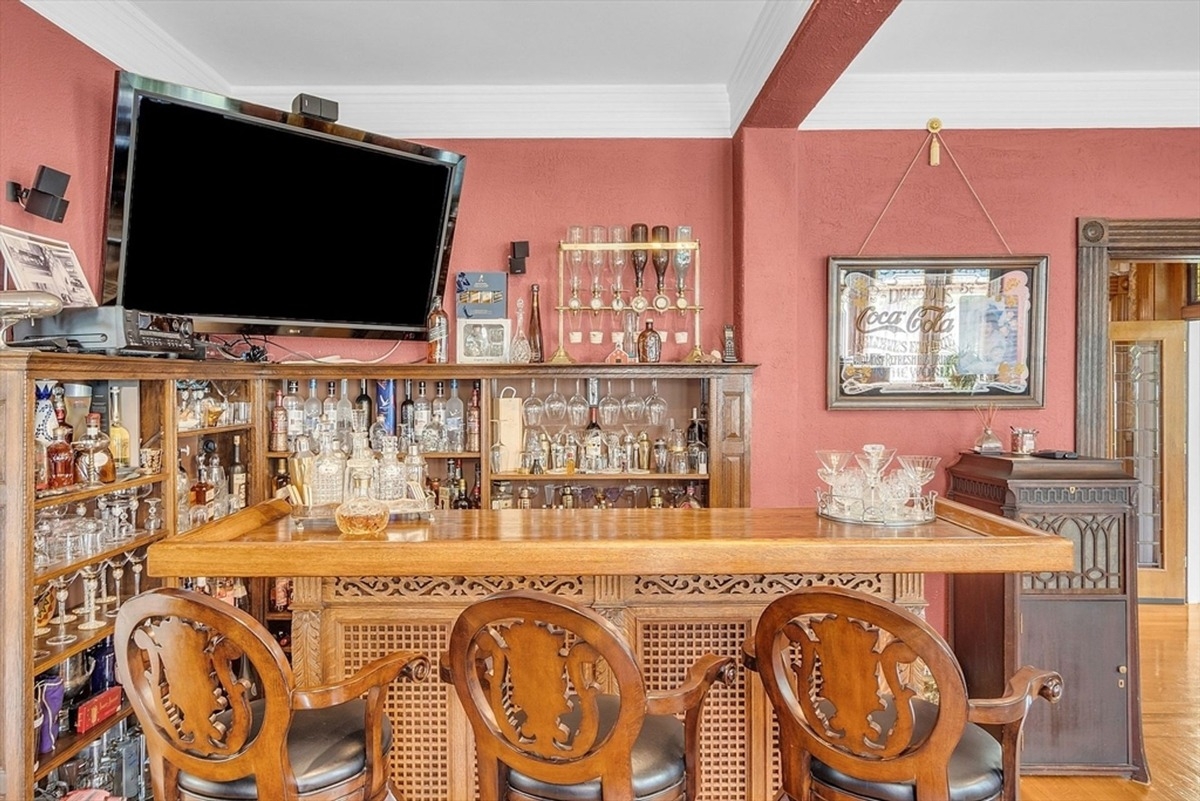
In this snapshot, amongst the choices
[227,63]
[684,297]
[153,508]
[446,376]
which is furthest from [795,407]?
[227,63]

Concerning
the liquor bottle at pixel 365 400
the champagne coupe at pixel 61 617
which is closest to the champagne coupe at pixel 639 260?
the liquor bottle at pixel 365 400

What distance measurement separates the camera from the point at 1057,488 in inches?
116

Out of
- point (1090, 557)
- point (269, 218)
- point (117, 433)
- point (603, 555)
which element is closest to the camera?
point (603, 555)

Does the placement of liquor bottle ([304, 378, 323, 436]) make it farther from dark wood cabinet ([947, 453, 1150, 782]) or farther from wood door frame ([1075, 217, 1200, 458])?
wood door frame ([1075, 217, 1200, 458])

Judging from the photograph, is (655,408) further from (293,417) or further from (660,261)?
(293,417)

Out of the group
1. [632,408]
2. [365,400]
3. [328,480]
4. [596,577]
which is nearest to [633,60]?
[632,408]

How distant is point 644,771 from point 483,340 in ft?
8.31

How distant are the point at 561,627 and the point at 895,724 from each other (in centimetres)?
68

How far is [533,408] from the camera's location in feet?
11.9

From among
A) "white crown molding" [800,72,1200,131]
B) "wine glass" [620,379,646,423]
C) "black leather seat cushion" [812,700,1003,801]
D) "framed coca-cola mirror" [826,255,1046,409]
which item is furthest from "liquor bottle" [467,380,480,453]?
"black leather seat cushion" [812,700,1003,801]

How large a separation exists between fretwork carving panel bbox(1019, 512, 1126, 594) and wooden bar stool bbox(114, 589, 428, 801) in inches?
101

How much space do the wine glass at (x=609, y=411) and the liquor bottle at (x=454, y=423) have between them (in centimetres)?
69

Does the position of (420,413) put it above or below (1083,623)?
above

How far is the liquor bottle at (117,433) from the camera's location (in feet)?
8.53
